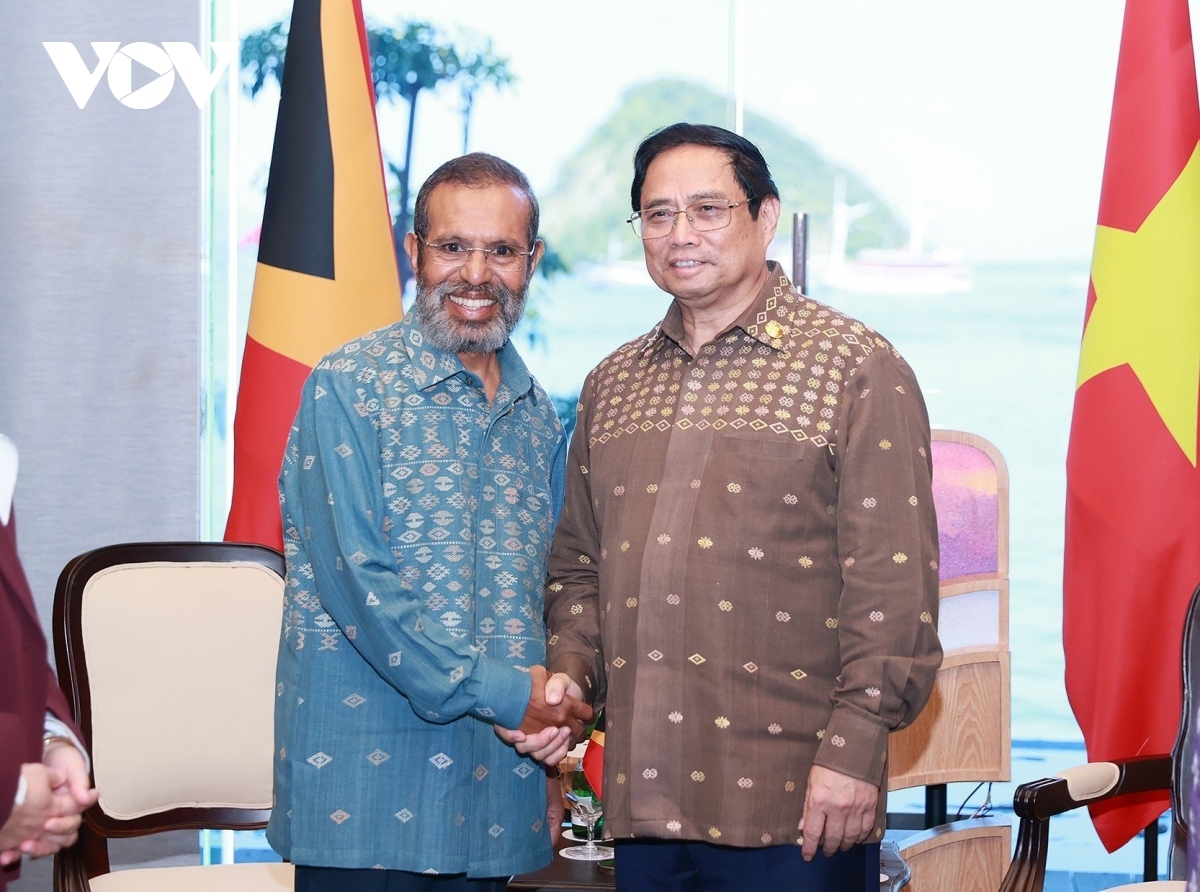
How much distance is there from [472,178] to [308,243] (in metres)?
1.48

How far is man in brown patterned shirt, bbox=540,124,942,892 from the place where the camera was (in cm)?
185

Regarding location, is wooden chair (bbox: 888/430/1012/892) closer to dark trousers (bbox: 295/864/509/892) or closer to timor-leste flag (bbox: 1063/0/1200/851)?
→ timor-leste flag (bbox: 1063/0/1200/851)

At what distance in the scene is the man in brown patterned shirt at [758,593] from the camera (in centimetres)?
185

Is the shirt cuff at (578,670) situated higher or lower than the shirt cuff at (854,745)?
higher

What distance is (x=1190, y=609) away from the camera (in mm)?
2613

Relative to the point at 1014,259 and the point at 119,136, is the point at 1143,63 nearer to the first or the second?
the point at 1014,259

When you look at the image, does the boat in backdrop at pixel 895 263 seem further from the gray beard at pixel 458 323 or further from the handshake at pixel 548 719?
the handshake at pixel 548 719

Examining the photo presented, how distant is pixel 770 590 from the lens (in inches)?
75.0

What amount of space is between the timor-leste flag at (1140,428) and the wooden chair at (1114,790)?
1.82ft

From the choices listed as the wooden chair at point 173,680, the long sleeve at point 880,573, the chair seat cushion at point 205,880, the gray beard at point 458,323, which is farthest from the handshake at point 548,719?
the wooden chair at point 173,680

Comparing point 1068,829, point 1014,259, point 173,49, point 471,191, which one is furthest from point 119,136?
point 1068,829

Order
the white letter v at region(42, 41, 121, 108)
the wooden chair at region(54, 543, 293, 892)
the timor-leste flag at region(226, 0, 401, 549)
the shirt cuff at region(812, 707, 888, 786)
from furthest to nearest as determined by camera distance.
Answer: the white letter v at region(42, 41, 121, 108)
the timor-leste flag at region(226, 0, 401, 549)
the wooden chair at region(54, 543, 293, 892)
the shirt cuff at region(812, 707, 888, 786)

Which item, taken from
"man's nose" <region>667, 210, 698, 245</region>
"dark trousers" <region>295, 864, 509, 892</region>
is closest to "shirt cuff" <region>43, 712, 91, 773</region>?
"dark trousers" <region>295, 864, 509, 892</region>

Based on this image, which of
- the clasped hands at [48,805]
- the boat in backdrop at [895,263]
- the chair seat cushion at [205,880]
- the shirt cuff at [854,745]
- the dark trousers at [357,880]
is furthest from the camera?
the boat in backdrop at [895,263]
